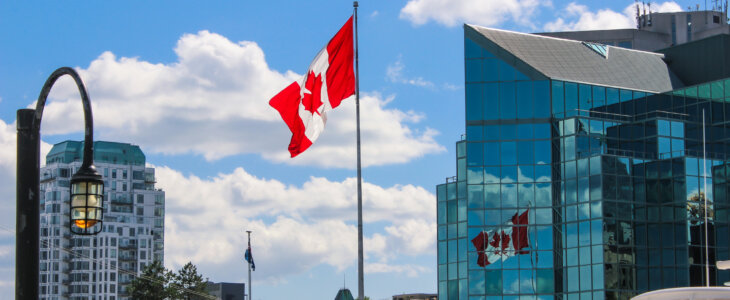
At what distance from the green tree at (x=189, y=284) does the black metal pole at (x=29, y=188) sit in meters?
114

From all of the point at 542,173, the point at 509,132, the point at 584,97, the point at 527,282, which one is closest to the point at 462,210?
the point at 509,132

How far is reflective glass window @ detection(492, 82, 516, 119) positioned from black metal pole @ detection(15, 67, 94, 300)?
6529 cm

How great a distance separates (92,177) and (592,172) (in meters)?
62.9

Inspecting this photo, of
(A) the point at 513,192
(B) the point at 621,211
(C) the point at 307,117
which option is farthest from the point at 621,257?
(C) the point at 307,117

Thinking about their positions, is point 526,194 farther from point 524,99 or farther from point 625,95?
point 625,95

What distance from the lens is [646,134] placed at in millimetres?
78375

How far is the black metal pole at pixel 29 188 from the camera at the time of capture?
14.9 m

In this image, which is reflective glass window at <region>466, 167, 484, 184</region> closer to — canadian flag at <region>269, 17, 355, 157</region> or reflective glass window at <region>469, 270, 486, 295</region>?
reflective glass window at <region>469, 270, 486, 295</region>

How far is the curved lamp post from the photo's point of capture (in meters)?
14.6

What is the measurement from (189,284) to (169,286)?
7.16 feet

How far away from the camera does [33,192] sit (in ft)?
49.4

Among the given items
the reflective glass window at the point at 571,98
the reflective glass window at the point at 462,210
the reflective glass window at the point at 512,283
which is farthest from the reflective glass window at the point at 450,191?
the reflective glass window at the point at 571,98

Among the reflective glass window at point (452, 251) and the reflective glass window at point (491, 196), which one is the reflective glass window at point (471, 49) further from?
the reflective glass window at point (452, 251)

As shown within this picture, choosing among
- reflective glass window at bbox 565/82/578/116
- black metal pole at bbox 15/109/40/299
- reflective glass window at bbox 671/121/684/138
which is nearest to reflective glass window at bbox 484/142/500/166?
Result: reflective glass window at bbox 565/82/578/116
